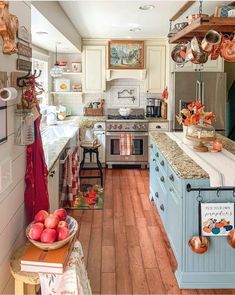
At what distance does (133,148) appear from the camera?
249 inches

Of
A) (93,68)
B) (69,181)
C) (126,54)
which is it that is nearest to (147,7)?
(69,181)

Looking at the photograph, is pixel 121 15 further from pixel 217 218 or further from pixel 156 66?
pixel 217 218

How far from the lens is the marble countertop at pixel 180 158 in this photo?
2482mm

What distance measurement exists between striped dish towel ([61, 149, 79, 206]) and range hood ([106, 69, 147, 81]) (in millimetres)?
2385

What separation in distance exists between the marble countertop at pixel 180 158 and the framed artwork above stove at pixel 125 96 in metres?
2.77

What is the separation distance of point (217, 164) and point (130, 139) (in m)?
3.61

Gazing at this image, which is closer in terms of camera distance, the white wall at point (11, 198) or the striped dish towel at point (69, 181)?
the white wall at point (11, 198)

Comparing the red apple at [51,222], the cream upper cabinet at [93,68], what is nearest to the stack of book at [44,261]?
the red apple at [51,222]

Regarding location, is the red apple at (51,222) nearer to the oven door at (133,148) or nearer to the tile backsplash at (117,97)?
the oven door at (133,148)

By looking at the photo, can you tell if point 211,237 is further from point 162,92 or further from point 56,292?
point 162,92

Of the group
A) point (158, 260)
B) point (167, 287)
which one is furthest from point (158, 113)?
point (167, 287)

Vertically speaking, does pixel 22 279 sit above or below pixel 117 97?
below

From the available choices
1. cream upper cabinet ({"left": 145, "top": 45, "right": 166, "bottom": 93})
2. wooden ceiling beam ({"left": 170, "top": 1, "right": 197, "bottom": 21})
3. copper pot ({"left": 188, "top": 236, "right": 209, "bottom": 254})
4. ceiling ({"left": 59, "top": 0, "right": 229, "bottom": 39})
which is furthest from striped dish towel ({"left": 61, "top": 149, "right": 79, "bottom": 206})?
cream upper cabinet ({"left": 145, "top": 45, "right": 166, "bottom": 93})

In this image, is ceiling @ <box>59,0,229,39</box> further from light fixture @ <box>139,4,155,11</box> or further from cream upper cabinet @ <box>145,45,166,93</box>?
cream upper cabinet @ <box>145,45,166,93</box>
